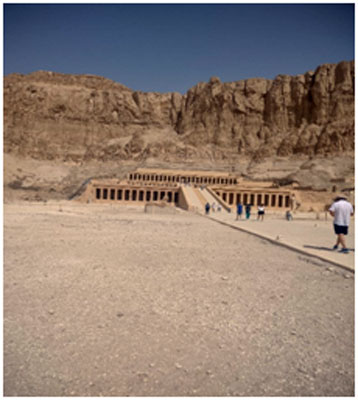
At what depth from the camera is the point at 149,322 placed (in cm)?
406

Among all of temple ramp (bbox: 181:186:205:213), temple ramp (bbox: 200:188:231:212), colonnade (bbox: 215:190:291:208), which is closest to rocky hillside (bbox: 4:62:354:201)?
colonnade (bbox: 215:190:291:208)

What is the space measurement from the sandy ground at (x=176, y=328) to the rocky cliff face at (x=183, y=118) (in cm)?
7329

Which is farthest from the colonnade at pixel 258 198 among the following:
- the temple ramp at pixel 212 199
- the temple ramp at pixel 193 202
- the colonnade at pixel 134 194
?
the temple ramp at pixel 193 202

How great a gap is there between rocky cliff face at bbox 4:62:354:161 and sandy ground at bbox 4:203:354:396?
7329 centimetres

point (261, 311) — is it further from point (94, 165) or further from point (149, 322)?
point (94, 165)

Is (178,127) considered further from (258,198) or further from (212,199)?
(212,199)

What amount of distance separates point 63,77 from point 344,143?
318ft

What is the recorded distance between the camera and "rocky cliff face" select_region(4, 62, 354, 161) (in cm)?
8625

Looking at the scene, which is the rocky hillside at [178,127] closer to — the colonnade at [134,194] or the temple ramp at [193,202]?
the colonnade at [134,194]

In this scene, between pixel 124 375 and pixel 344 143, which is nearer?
pixel 124 375

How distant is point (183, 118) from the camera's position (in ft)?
351

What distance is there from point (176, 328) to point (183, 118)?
106614 mm

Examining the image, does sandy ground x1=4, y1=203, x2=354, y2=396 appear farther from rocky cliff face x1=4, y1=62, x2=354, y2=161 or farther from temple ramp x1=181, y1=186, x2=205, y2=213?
rocky cliff face x1=4, y1=62, x2=354, y2=161

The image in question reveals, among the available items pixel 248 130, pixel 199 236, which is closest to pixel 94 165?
pixel 248 130
